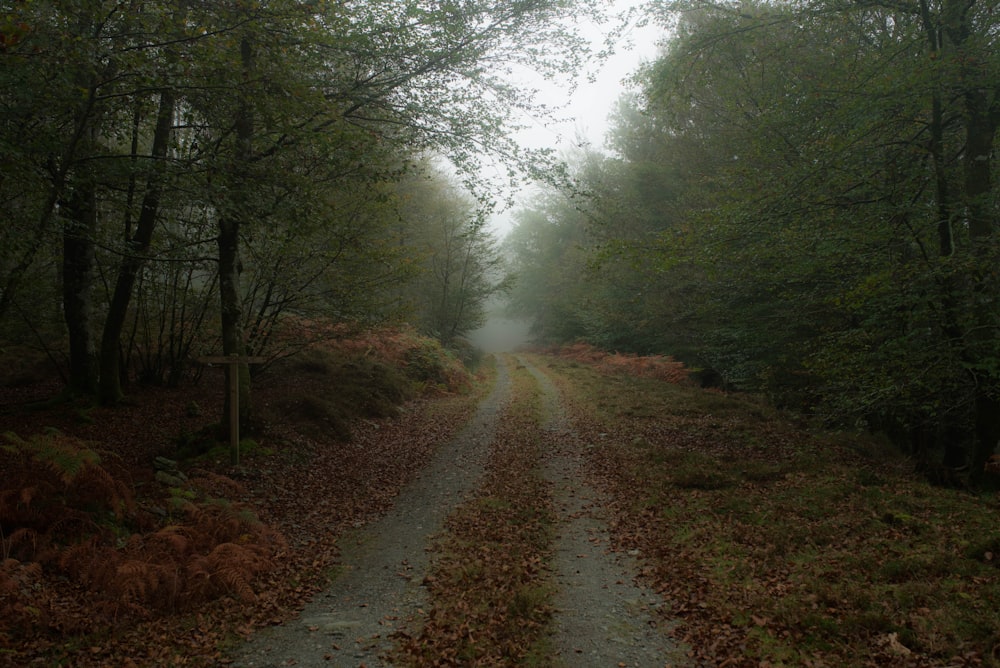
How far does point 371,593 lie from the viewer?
5.82 m

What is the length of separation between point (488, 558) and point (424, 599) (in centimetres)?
108

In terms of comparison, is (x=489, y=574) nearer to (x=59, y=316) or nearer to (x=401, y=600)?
(x=401, y=600)

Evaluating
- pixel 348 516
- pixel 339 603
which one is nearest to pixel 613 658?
pixel 339 603

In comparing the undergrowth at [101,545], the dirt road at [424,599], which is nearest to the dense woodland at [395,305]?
the undergrowth at [101,545]

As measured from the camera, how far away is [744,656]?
175 inches

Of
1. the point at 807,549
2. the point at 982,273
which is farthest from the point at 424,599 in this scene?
the point at 982,273

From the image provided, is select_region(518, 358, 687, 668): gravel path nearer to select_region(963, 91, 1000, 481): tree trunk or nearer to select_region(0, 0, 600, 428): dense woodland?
select_region(963, 91, 1000, 481): tree trunk

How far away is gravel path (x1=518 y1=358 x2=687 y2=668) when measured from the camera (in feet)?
15.2

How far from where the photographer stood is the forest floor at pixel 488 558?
457 cm

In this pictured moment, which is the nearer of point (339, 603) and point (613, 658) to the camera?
point (613, 658)

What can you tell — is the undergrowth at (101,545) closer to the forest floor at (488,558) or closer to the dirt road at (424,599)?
the forest floor at (488,558)

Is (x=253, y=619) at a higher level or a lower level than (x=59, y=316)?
lower

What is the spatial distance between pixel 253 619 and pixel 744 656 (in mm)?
4339

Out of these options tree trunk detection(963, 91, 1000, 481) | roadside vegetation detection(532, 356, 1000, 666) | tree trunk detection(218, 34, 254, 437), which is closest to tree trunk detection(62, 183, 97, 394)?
tree trunk detection(218, 34, 254, 437)
